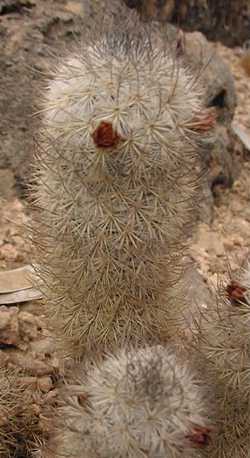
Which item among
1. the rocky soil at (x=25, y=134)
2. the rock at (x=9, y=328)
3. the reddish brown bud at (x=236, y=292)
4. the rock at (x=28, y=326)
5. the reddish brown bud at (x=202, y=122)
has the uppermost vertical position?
the reddish brown bud at (x=202, y=122)

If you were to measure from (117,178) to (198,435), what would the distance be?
0.65m

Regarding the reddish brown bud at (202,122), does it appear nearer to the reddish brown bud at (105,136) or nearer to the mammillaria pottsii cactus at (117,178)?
the mammillaria pottsii cactus at (117,178)

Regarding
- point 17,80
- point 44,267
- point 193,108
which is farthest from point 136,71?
point 17,80

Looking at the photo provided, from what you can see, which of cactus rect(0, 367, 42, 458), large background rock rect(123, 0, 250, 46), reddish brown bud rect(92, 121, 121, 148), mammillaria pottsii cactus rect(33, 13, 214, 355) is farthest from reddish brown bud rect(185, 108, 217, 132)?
large background rock rect(123, 0, 250, 46)

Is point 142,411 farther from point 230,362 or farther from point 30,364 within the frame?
point 30,364

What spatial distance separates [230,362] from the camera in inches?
84.3

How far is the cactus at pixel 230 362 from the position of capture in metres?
2.07

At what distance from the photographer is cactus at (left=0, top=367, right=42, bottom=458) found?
254 cm

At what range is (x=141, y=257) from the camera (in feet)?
7.28

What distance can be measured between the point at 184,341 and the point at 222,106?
1.86m

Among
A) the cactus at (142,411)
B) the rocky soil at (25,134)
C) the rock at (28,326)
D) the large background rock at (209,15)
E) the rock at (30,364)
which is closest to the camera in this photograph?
the cactus at (142,411)

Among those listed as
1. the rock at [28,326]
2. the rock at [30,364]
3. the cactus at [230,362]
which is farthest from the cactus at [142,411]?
the rock at [28,326]

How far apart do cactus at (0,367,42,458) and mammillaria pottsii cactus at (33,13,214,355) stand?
1.14 ft

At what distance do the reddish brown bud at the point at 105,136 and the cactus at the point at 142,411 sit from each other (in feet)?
1.61
